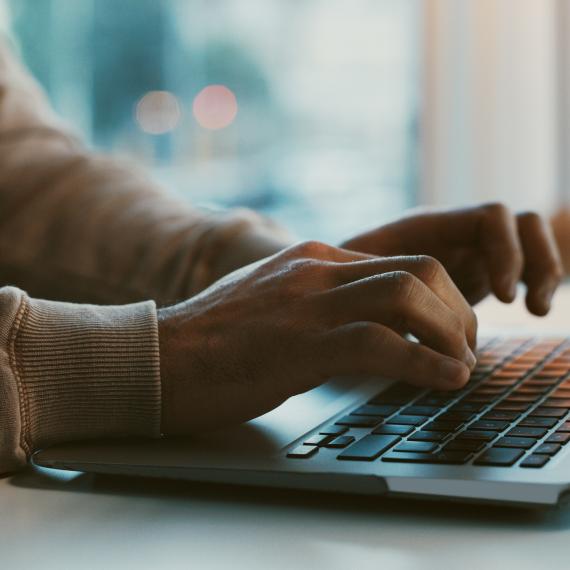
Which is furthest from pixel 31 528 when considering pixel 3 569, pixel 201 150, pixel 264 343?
pixel 201 150

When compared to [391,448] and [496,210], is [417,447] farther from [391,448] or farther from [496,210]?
[496,210]

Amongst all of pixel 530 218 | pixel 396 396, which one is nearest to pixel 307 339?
pixel 396 396

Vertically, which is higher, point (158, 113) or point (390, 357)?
point (158, 113)

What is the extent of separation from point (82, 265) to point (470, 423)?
0.53 m

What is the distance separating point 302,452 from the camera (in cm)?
51

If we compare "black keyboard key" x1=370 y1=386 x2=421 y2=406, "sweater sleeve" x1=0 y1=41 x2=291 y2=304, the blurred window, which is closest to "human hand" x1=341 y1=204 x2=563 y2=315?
"sweater sleeve" x1=0 y1=41 x2=291 y2=304

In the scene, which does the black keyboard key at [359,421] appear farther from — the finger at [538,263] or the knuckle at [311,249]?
the finger at [538,263]

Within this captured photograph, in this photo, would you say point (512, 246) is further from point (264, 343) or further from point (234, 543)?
point (234, 543)

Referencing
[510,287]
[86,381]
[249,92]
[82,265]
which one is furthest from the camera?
[249,92]

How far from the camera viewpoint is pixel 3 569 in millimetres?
421

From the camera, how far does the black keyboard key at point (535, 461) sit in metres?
0.47

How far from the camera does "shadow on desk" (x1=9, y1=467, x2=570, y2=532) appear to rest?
Answer: 46cm

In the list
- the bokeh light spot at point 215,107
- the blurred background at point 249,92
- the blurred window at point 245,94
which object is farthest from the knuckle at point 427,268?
the bokeh light spot at point 215,107

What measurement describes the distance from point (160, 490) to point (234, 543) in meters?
0.09
